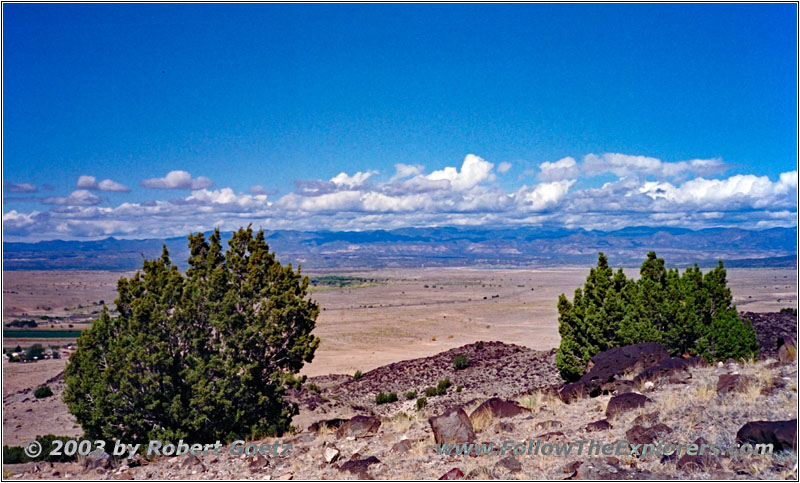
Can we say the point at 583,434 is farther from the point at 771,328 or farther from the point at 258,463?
the point at 771,328

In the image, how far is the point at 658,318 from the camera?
23.2 m

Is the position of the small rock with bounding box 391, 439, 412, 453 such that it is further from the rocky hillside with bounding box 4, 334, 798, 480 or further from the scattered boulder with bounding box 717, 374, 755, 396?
the scattered boulder with bounding box 717, 374, 755, 396

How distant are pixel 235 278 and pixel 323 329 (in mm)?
50972

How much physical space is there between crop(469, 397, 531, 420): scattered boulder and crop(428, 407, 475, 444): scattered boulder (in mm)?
1752

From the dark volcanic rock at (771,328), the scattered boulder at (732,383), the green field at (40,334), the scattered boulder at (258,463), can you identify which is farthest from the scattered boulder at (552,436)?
the green field at (40,334)

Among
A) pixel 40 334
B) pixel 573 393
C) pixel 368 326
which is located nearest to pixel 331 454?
pixel 573 393

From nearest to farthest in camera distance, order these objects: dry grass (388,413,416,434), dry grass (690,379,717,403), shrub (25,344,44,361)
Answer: dry grass (690,379,717,403), dry grass (388,413,416,434), shrub (25,344,44,361)

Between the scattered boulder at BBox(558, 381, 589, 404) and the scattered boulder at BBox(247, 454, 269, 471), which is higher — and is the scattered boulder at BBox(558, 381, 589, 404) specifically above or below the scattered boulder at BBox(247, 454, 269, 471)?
below

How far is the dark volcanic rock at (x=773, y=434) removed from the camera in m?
9.48

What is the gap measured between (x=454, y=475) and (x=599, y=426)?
382 centimetres

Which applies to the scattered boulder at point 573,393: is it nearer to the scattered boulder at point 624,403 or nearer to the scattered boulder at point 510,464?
the scattered boulder at point 624,403

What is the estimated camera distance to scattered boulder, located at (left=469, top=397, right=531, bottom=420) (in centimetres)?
1422

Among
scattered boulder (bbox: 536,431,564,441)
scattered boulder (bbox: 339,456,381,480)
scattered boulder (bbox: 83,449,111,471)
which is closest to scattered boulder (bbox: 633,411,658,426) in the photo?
scattered boulder (bbox: 536,431,564,441)

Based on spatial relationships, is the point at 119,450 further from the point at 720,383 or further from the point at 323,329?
the point at 323,329
